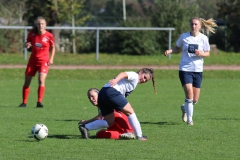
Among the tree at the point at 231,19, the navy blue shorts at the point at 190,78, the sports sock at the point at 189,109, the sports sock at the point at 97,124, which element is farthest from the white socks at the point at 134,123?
the tree at the point at 231,19

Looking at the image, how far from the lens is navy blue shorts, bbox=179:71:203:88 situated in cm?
Result: 1100

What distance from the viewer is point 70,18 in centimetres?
3372

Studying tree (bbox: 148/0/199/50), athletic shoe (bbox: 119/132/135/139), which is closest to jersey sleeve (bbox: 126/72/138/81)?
athletic shoe (bbox: 119/132/135/139)

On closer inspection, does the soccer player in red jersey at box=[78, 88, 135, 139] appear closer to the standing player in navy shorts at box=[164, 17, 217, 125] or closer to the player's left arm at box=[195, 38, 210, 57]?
the standing player in navy shorts at box=[164, 17, 217, 125]

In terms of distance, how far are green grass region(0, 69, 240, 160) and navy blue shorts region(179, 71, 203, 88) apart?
2.51ft

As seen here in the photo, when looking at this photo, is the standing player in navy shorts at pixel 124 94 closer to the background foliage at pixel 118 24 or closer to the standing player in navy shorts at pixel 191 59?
the standing player in navy shorts at pixel 191 59

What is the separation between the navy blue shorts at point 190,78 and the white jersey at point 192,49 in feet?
0.25

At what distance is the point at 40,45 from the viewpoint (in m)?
14.3

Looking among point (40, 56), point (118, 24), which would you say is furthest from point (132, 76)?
point (118, 24)

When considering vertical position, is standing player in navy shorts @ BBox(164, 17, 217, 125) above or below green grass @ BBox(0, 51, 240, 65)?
above

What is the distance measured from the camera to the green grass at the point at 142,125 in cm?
779

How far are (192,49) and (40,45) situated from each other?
462cm

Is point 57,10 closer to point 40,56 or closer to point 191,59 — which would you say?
point 40,56

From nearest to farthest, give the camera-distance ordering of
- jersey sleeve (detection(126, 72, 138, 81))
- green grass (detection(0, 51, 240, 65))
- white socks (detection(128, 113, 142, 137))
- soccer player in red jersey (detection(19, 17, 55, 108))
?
jersey sleeve (detection(126, 72, 138, 81)) < white socks (detection(128, 113, 142, 137)) < soccer player in red jersey (detection(19, 17, 55, 108)) < green grass (detection(0, 51, 240, 65))
